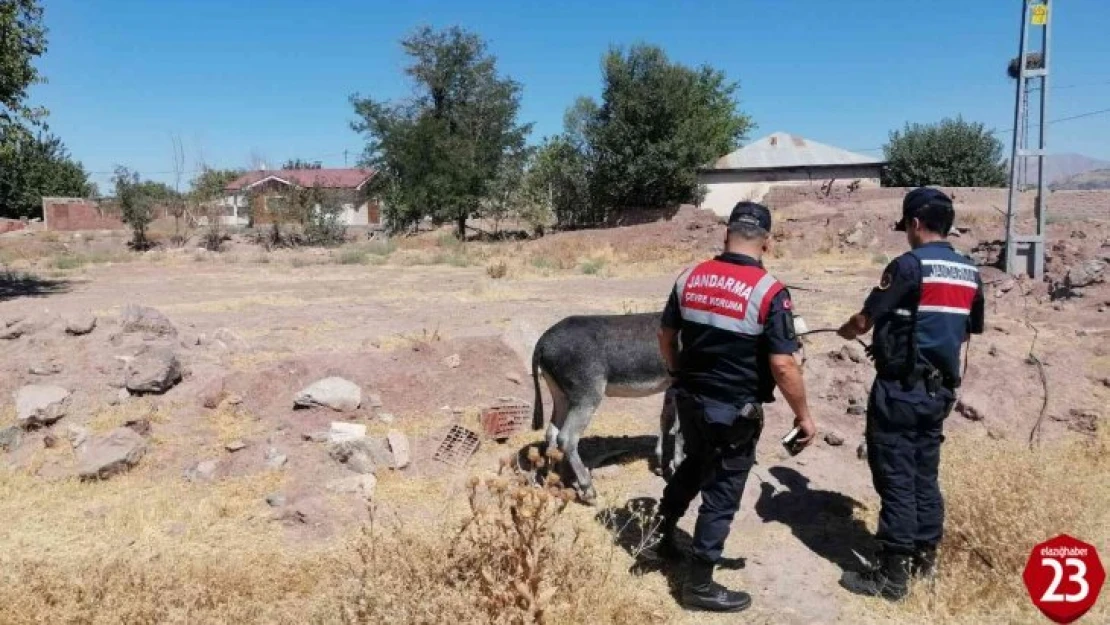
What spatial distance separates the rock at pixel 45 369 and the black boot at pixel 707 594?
6.69 metres

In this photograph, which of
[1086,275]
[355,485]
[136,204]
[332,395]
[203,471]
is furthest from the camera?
[136,204]

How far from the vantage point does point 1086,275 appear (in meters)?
12.7

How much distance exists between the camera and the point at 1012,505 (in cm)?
421

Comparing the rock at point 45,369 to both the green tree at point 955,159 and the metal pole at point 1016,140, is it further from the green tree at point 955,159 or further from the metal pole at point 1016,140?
the green tree at point 955,159

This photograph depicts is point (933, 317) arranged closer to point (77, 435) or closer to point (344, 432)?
point (344, 432)

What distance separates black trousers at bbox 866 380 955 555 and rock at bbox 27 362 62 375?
7.42 m

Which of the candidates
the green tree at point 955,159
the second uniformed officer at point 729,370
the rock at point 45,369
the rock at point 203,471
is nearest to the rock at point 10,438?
the rock at point 45,369

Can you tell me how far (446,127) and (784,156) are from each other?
55.4 feet

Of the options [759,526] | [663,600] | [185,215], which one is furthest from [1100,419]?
[185,215]

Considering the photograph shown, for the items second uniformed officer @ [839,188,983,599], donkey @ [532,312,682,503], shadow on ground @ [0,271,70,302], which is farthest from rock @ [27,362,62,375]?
shadow on ground @ [0,271,70,302]

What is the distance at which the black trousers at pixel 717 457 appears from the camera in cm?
374

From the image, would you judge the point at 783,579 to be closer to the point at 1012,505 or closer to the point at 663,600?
the point at 663,600

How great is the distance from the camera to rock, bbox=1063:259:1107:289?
495 inches

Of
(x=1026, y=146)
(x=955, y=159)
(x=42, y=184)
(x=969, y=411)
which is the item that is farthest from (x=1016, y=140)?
(x=42, y=184)
